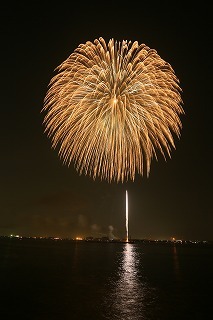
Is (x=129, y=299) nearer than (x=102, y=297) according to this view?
Yes

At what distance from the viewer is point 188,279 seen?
55.0 meters

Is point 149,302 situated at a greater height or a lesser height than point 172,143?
lesser

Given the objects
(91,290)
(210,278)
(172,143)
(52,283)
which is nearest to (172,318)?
(91,290)

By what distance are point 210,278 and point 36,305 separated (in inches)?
1345

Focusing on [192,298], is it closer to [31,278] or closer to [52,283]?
[52,283]

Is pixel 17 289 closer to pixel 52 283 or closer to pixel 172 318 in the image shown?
pixel 52 283

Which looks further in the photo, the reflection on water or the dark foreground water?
the dark foreground water

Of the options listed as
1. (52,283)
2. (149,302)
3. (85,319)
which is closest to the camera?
(85,319)

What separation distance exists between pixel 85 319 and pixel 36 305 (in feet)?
21.6

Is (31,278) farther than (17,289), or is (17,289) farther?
(31,278)

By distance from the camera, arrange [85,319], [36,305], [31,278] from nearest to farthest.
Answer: [85,319] < [36,305] < [31,278]

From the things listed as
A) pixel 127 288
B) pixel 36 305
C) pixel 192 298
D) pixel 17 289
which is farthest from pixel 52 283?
pixel 192 298

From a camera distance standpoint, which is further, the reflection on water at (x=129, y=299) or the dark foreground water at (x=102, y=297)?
the dark foreground water at (x=102, y=297)

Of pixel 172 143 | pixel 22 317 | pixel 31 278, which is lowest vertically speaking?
pixel 22 317
